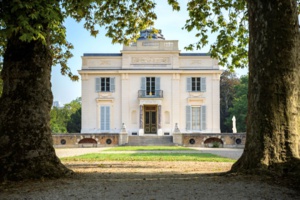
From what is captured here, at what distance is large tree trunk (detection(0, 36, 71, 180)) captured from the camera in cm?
629

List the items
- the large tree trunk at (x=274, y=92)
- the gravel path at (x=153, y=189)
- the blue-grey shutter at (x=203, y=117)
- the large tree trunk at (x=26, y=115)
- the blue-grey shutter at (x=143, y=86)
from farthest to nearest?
the blue-grey shutter at (x=143, y=86)
the blue-grey shutter at (x=203, y=117)
the large tree trunk at (x=26, y=115)
the large tree trunk at (x=274, y=92)
the gravel path at (x=153, y=189)

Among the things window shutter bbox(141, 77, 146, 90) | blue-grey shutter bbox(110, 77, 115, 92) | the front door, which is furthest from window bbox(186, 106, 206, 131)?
blue-grey shutter bbox(110, 77, 115, 92)

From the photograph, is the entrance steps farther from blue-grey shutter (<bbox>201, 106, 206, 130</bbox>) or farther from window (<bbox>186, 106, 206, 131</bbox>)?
blue-grey shutter (<bbox>201, 106, 206, 130</bbox>)

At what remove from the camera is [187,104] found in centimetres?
3359

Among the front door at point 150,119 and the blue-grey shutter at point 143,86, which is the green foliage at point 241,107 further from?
the blue-grey shutter at point 143,86

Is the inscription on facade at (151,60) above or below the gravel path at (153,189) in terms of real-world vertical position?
above

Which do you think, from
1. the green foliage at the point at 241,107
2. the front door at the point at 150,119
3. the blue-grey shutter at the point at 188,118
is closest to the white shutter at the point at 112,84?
the front door at the point at 150,119

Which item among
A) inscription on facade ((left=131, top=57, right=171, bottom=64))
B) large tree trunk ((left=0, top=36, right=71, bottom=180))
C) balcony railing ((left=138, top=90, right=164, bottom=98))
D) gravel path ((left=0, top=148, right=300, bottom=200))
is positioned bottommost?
gravel path ((left=0, top=148, right=300, bottom=200))

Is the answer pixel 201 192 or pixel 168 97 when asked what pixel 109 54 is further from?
pixel 201 192

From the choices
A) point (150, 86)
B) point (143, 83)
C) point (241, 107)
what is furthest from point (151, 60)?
point (241, 107)

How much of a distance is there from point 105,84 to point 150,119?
16.5 feet

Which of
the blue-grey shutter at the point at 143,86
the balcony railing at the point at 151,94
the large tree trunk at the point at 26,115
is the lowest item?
the large tree trunk at the point at 26,115

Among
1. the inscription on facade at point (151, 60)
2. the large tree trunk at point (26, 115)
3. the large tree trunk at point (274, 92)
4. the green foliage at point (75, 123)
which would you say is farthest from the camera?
the green foliage at point (75, 123)

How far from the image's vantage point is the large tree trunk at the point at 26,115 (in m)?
6.29
